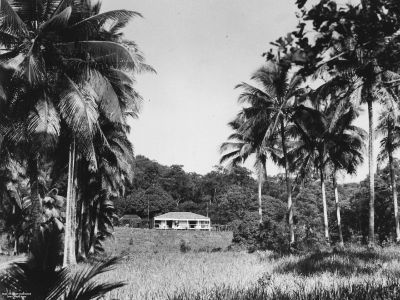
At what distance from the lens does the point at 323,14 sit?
3135 mm

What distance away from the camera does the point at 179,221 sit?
216 ft

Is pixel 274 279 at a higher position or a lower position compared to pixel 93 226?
higher

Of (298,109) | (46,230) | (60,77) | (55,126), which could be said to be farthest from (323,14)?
(298,109)

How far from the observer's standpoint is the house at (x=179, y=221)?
64438mm

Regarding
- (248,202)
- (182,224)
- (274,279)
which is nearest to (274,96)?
(274,279)

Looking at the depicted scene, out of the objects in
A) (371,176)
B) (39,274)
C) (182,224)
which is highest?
(371,176)

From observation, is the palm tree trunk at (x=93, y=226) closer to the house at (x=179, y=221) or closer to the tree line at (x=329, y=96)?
the tree line at (x=329, y=96)

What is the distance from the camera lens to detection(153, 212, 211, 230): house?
64.4m

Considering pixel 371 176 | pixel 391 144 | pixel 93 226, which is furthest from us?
pixel 93 226

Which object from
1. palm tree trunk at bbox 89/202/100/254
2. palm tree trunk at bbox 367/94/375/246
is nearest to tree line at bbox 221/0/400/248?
palm tree trunk at bbox 367/94/375/246

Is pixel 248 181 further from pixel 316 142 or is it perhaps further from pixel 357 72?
pixel 357 72

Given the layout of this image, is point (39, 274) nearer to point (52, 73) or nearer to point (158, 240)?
point (52, 73)

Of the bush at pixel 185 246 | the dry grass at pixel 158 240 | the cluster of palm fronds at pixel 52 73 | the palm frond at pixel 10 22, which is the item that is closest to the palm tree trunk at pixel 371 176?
the cluster of palm fronds at pixel 52 73

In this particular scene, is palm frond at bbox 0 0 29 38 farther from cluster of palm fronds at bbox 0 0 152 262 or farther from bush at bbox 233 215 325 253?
bush at bbox 233 215 325 253
